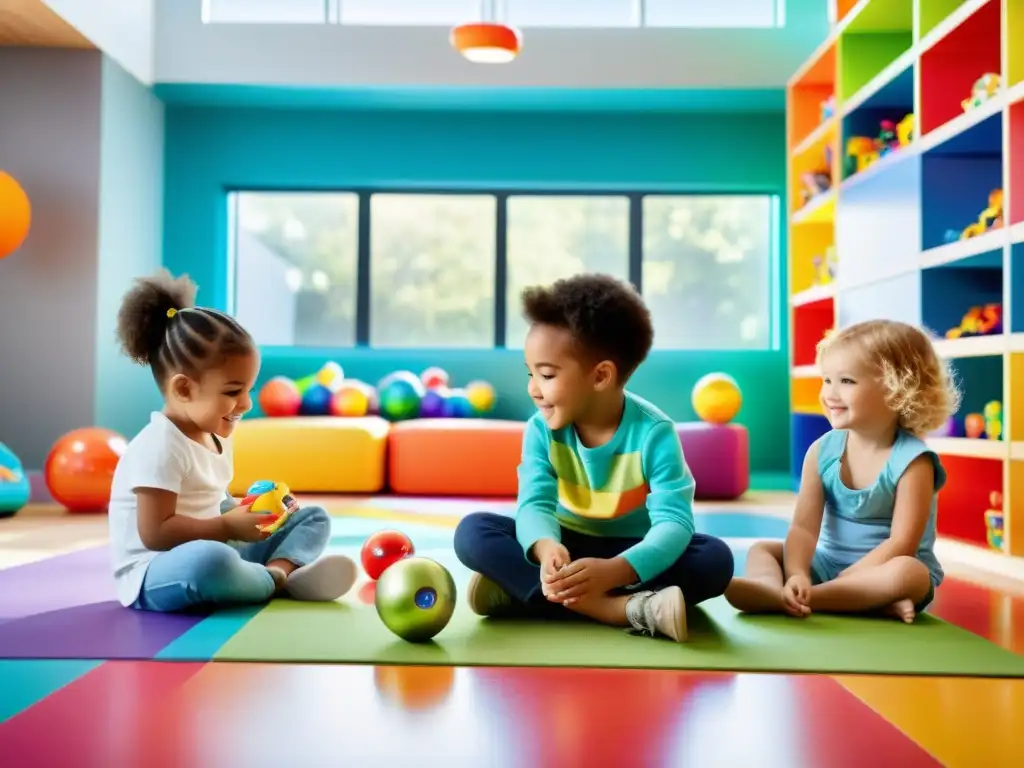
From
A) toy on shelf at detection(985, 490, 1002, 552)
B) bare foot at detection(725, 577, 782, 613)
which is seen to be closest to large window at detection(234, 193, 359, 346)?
toy on shelf at detection(985, 490, 1002, 552)

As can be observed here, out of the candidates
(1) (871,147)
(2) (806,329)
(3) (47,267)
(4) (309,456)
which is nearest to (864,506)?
(1) (871,147)

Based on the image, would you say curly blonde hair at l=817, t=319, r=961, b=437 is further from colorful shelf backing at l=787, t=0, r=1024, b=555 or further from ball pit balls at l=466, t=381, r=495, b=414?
ball pit balls at l=466, t=381, r=495, b=414

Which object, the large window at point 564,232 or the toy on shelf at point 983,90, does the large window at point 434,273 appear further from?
the toy on shelf at point 983,90

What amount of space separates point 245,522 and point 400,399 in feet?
11.2

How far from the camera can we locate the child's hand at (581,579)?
180cm

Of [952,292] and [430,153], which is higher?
[430,153]

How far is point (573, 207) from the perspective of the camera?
6.45m

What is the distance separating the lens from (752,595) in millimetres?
2096

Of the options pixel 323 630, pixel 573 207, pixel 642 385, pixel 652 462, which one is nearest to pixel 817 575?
pixel 652 462

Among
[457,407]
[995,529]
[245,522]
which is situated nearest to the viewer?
[245,522]

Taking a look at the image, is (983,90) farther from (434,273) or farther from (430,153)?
(434,273)

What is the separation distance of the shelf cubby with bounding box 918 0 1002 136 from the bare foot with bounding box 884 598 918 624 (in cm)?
232

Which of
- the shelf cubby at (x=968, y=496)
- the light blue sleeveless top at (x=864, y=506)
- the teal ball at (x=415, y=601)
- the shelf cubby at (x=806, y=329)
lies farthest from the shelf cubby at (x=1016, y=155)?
the shelf cubby at (x=806, y=329)

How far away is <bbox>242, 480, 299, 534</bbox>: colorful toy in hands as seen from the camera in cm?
213
